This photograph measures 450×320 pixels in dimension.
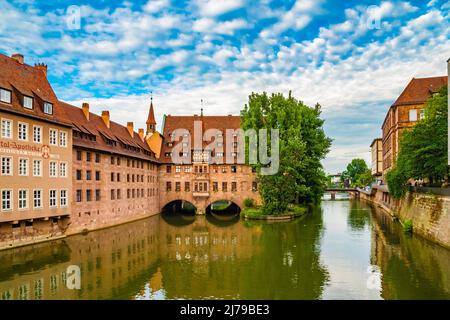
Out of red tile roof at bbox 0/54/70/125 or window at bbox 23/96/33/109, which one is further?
window at bbox 23/96/33/109

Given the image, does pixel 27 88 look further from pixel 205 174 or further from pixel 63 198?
pixel 205 174

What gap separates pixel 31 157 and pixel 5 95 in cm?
496

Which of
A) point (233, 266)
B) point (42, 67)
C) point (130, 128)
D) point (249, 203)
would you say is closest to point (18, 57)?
point (42, 67)

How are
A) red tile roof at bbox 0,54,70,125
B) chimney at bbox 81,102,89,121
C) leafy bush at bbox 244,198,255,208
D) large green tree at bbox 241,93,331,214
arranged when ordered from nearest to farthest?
red tile roof at bbox 0,54,70,125, chimney at bbox 81,102,89,121, large green tree at bbox 241,93,331,214, leafy bush at bbox 244,198,255,208

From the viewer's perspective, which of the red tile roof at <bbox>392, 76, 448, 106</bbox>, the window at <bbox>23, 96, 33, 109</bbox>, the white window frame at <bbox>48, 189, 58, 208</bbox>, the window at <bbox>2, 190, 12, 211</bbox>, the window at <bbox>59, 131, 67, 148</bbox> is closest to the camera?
the window at <bbox>2, 190, 12, 211</bbox>

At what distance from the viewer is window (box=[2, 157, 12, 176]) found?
27.0 m

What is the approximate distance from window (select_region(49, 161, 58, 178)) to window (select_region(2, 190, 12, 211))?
A: 4.50m

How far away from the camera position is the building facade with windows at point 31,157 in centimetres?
2738

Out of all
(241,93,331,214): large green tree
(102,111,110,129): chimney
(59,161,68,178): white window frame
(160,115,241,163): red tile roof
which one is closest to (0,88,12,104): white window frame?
(59,161,68,178): white window frame

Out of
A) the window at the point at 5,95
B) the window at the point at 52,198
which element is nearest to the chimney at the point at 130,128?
the window at the point at 52,198

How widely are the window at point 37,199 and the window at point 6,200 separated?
2362 mm

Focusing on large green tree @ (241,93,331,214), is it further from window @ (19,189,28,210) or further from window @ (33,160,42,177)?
window @ (19,189,28,210)

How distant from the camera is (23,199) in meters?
28.5
